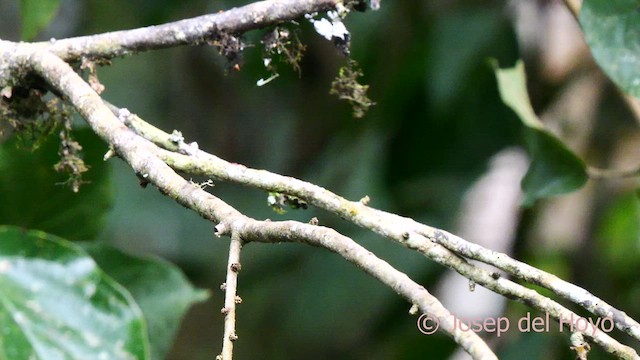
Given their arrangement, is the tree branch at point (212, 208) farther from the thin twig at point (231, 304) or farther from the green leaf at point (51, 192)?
the green leaf at point (51, 192)

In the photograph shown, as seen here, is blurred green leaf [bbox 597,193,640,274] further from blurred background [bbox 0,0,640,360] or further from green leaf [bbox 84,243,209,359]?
green leaf [bbox 84,243,209,359]

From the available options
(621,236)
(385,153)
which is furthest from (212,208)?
(621,236)

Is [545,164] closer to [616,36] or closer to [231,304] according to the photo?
[616,36]

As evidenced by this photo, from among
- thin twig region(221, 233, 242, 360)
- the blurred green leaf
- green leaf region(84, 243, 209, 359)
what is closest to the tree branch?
thin twig region(221, 233, 242, 360)

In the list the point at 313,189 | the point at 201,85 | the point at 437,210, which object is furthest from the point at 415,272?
the point at 313,189

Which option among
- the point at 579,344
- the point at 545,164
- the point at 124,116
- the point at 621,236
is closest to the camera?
the point at 579,344
